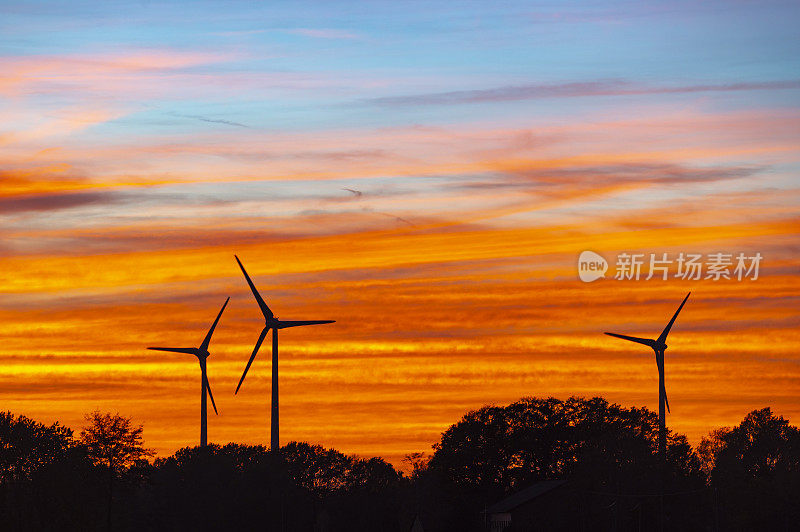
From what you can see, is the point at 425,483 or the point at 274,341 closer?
the point at 274,341

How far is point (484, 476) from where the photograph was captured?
16638 centimetres

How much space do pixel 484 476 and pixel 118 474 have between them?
51.4 meters

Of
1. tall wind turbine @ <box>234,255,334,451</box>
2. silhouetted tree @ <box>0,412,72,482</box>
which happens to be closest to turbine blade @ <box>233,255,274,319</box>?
tall wind turbine @ <box>234,255,334,451</box>

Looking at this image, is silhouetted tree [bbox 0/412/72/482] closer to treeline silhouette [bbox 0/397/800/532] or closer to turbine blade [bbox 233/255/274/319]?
treeline silhouette [bbox 0/397/800/532]

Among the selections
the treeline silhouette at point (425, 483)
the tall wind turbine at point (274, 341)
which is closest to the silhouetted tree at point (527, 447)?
the treeline silhouette at point (425, 483)

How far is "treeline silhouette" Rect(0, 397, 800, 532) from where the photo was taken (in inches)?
5172

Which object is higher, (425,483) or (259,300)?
(259,300)

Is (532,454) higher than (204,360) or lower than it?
lower

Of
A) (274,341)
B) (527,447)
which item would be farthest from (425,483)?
(274,341)

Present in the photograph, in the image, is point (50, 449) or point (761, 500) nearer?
point (50, 449)

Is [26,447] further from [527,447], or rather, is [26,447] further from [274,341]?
[527,447]

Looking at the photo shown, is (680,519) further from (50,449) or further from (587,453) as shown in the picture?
(50,449)

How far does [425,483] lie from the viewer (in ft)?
550

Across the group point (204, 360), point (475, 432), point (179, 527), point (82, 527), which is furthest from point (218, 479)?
point (82, 527)
